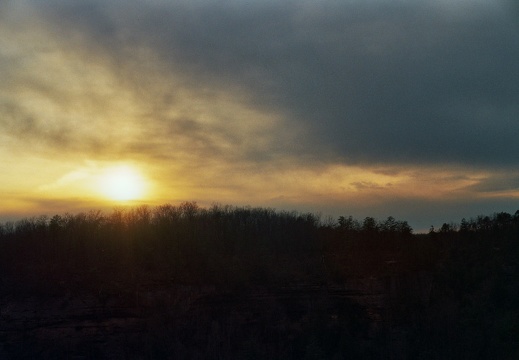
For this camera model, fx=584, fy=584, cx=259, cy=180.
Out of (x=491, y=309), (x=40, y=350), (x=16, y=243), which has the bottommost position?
(x=40, y=350)

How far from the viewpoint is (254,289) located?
66.8 feet

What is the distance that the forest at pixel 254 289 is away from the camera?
57.1 feet

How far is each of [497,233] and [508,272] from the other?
11.8 feet

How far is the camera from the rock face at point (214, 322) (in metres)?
17.2

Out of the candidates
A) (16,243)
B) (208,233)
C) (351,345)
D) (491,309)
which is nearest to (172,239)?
(208,233)

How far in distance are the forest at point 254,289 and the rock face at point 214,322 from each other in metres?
0.04

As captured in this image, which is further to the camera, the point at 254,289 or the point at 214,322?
the point at 254,289

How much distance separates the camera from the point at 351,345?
17.3m

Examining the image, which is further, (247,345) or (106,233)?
(106,233)

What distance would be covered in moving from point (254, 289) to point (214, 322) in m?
2.42

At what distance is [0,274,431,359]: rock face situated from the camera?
17234mm

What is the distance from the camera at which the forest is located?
1741 centimetres

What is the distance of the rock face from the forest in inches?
1.7

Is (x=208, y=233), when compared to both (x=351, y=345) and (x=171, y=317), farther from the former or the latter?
(x=351, y=345)
